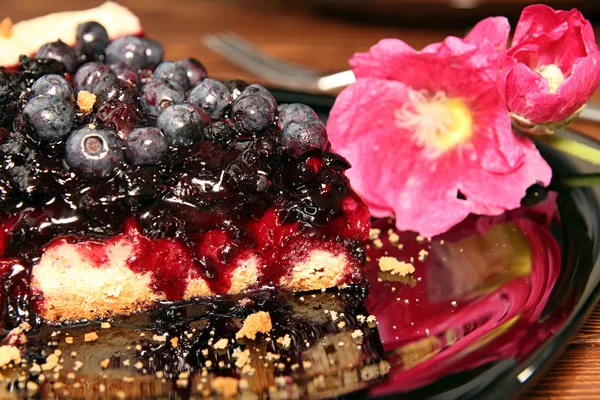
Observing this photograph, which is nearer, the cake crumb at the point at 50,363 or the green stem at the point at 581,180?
the cake crumb at the point at 50,363

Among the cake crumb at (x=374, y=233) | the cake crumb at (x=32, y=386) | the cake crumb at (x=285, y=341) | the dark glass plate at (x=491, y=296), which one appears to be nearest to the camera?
the dark glass plate at (x=491, y=296)

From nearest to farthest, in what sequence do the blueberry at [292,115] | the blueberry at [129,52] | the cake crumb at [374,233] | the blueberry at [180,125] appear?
the blueberry at [180,125] < the blueberry at [292,115] < the cake crumb at [374,233] < the blueberry at [129,52]

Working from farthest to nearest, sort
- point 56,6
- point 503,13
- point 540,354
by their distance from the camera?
point 56,6 → point 503,13 → point 540,354

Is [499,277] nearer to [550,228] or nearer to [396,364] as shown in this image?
[550,228]

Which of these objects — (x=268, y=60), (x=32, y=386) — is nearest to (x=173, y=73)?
(x=32, y=386)

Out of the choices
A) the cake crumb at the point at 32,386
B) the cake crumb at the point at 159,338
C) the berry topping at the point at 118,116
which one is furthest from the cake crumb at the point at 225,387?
the berry topping at the point at 118,116

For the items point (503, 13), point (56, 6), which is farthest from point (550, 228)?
point (56, 6)

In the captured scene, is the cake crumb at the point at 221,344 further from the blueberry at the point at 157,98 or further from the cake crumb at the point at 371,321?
the blueberry at the point at 157,98

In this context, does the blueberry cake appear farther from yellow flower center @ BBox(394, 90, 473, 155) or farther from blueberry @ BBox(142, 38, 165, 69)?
yellow flower center @ BBox(394, 90, 473, 155)

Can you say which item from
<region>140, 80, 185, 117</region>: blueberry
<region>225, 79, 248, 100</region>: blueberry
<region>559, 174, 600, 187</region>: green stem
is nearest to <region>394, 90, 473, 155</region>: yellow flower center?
<region>559, 174, 600, 187</region>: green stem
